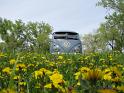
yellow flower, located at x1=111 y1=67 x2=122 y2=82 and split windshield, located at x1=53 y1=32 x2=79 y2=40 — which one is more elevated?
split windshield, located at x1=53 y1=32 x2=79 y2=40

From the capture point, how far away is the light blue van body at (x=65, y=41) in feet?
76.5

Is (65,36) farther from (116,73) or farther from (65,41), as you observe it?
(116,73)

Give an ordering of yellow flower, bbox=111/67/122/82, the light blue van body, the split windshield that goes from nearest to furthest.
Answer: yellow flower, bbox=111/67/122/82 < the light blue van body < the split windshield

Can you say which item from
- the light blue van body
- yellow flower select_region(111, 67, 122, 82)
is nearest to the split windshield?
the light blue van body

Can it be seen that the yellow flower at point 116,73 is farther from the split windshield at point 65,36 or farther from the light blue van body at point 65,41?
the split windshield at point 65,36

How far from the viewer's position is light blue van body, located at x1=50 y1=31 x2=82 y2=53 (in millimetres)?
23309

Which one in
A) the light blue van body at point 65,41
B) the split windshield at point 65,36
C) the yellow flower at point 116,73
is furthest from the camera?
the split windshield at point 65,36

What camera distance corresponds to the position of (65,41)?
2438cm

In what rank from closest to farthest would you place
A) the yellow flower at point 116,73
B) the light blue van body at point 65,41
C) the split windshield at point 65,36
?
the yellow flower at point 116,73
the light blue van body at point 65,41
the split windshield at point 65,36

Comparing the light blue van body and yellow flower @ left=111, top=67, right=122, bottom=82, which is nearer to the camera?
yellow flower @ left=111, top=67, right=122, bottom=82

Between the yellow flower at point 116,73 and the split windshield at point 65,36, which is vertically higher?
the split windshield at point 65,36

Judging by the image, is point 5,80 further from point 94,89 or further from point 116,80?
point 94,89

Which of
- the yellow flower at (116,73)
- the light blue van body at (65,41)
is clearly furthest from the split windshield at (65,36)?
the yellow flower at (116,73)

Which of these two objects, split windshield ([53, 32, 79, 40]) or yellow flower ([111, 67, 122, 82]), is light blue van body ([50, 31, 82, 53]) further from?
yellow flower ([111, 67, 122, 82])
